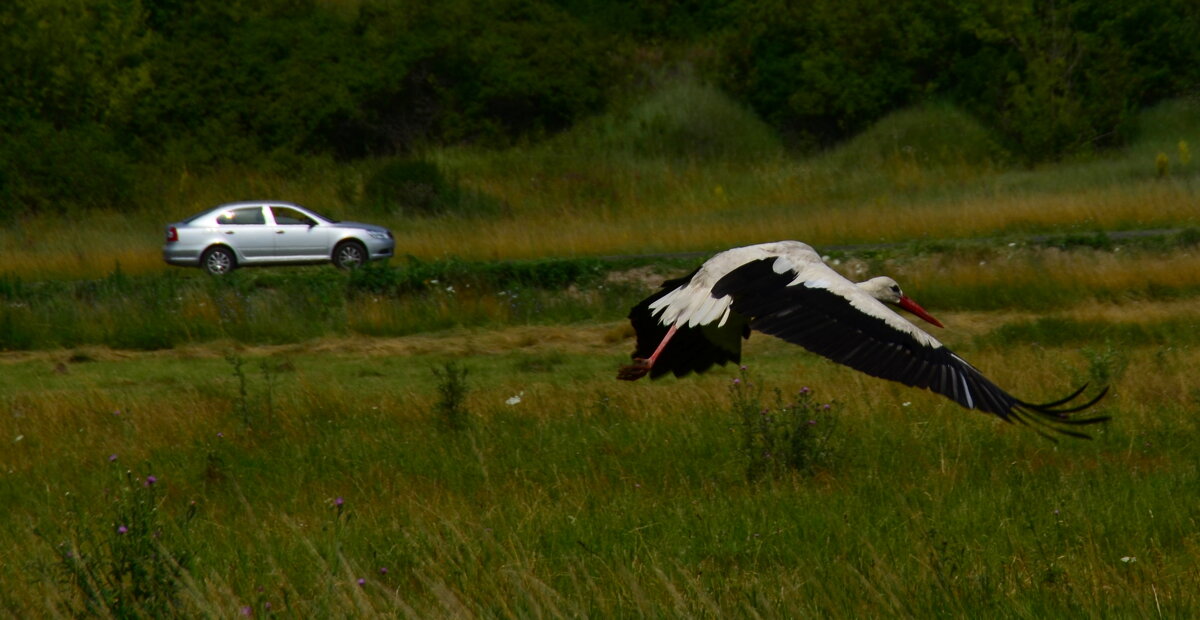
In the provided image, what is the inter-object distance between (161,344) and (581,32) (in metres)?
24.1

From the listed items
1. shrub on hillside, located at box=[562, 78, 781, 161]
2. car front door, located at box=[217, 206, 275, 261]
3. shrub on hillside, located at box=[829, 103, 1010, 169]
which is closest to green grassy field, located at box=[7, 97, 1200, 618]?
car front door, located at box=[217, 206, 275, 261]

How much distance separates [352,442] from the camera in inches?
343

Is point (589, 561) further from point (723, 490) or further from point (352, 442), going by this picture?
point (352, 442)

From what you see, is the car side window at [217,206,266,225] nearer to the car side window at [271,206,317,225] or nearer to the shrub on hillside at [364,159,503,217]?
the car side window at [271,206,317,225]

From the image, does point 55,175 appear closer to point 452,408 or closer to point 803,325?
point 452,408

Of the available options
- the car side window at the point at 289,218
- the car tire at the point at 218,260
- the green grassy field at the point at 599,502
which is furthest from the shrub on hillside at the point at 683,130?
the green grassy field at the point at 599,502

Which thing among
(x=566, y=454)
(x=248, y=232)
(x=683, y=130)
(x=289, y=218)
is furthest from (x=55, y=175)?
(x=566, y=454)

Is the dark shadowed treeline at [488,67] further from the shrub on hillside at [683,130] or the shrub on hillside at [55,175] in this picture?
the shrub on hillside at [683,130]

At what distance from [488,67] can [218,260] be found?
15.0 metres

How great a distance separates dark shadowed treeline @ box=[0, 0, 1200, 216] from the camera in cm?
3356

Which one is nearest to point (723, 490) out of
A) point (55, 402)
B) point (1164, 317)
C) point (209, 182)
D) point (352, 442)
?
point (352, 442)

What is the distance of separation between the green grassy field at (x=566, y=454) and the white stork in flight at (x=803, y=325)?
18.2 inches

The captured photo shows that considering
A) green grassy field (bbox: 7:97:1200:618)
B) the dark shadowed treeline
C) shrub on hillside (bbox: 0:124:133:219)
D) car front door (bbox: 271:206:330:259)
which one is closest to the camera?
green grassy field (bbox: 7:97:1200:618)

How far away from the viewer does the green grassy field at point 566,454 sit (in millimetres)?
5262
